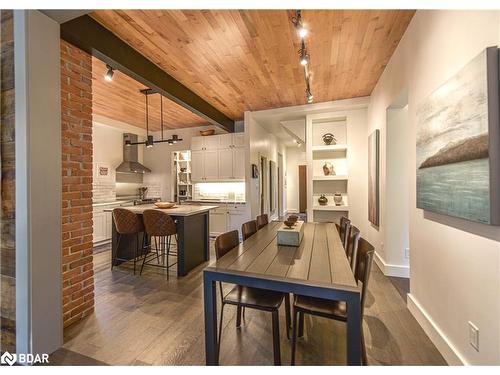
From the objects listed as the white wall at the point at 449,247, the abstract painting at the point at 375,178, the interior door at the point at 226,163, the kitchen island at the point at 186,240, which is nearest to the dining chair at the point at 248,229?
the kitchen island at the point at 186,240

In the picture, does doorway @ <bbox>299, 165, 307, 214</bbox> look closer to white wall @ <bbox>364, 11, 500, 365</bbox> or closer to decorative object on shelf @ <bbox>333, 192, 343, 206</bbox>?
decorative object on shelf @ <bbox>333, 192, 343, 206</bbox>

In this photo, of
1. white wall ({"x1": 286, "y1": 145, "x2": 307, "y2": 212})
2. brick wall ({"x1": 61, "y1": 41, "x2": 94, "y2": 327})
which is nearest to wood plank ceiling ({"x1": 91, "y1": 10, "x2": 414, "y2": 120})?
brick wall ({"x1": 61, "y1": 41, "x2": 94, "y2": 327})

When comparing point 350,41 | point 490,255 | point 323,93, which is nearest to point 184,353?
point 490,255

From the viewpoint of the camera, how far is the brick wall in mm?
2062

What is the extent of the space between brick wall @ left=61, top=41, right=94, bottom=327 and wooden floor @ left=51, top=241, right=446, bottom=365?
0.97 feet

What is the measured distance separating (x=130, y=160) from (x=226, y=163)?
8.74 ft

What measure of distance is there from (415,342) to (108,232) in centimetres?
560

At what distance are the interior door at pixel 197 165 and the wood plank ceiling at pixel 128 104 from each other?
834mm

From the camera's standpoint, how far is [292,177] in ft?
31.9

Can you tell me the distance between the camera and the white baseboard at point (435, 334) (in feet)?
5.18

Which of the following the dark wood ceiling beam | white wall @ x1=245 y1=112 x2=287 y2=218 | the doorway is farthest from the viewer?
the doorway

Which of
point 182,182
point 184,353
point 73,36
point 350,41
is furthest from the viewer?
point 182,182

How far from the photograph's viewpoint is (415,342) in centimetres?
189

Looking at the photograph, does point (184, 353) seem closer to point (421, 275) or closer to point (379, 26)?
point (421, 275)
